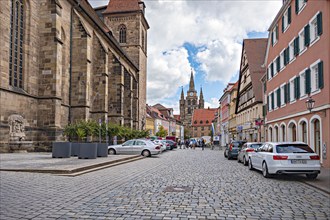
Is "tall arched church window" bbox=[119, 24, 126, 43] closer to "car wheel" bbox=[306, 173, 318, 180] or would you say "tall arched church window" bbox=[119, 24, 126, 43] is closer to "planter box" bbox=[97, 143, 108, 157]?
"planter box" bbox=[97, 143, 108, 157]

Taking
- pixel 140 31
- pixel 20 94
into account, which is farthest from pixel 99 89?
pixel 140 31

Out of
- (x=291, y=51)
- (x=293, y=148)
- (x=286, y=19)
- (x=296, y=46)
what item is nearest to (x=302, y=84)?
(x=296, y=46)

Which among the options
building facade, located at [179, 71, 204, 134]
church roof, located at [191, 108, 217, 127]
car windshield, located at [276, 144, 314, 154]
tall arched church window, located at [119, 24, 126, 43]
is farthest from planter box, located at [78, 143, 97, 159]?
building facade, located at [179, 71, 204, 134]

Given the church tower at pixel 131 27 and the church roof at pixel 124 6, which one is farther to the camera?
the church roof at pixel 124 6

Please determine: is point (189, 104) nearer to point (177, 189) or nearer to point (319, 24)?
point (319, 24)

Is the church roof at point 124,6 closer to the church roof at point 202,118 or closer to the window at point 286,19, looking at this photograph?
the window at point 286,19

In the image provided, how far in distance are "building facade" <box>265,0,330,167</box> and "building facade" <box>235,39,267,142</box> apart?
26.5ft

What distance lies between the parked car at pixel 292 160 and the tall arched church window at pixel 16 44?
62.1ft

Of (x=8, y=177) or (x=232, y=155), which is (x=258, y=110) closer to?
(x=232, y=155)

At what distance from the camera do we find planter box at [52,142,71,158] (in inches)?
771

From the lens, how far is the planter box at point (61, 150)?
1959 cm

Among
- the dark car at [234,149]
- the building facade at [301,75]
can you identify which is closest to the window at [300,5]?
the building facade at [301,75]

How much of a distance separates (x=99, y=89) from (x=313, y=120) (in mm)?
25133

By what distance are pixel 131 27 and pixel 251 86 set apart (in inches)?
1081
